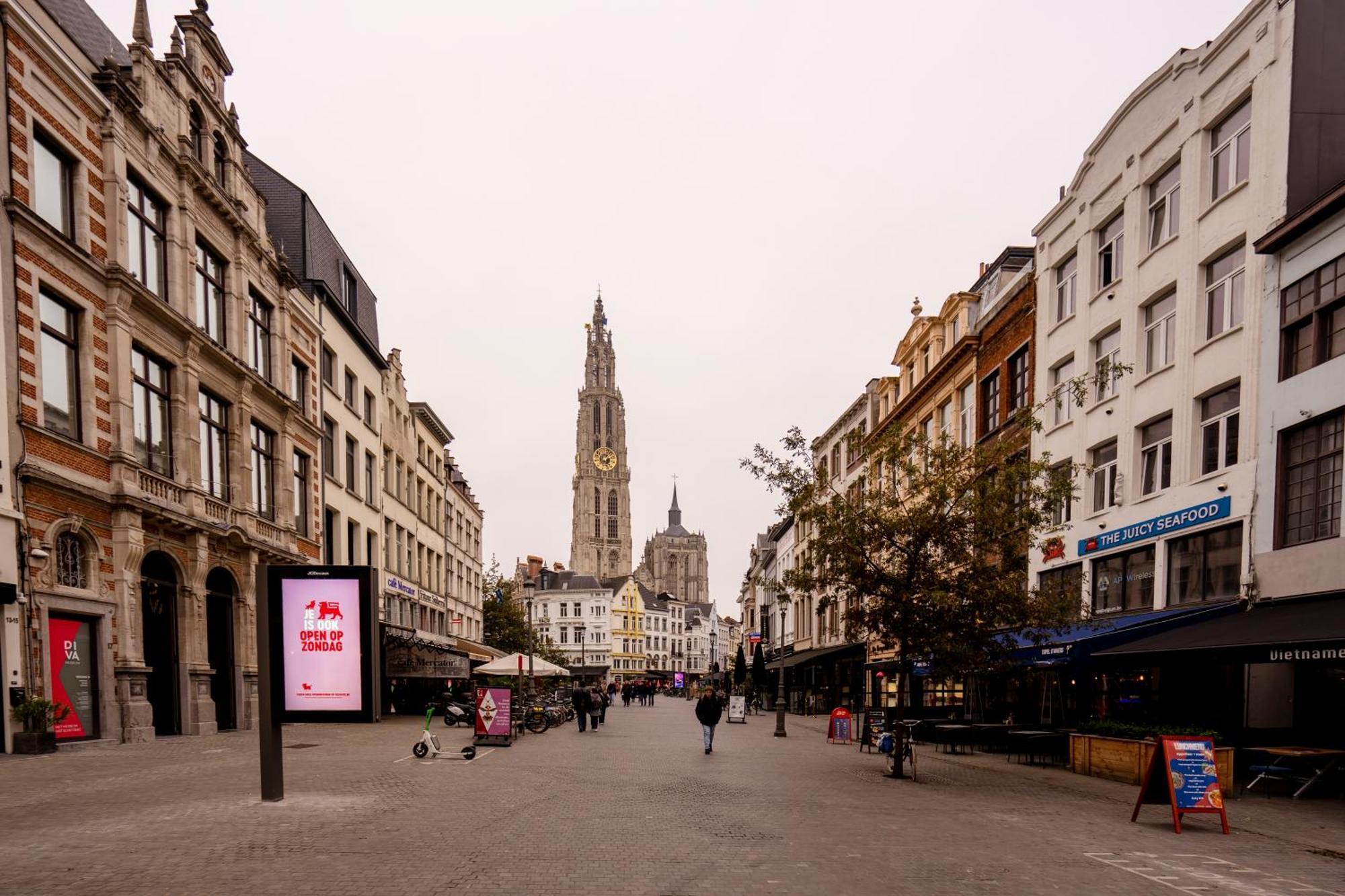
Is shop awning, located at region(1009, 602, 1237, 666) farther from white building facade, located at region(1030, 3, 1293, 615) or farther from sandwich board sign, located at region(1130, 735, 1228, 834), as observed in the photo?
sandwich board sign, located at region(1130, 735, 1228, 834)

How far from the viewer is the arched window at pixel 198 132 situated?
24031 millimetres

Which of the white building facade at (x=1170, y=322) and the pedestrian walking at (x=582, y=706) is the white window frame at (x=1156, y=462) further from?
the pedestrian walking at (x=582, y=706)

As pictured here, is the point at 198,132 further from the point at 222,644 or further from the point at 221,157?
the point at 222,644

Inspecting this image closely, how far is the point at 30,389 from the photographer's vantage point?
16969mm

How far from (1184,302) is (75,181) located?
22982 millimetres

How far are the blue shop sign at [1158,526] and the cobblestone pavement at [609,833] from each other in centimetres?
579

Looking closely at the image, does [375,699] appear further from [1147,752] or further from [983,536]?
[1147,752]

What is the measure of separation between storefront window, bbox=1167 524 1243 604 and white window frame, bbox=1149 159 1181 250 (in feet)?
21.5

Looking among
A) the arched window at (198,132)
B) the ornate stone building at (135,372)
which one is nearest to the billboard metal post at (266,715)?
the ornate stone building at (135,372)

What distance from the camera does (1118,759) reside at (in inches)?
626

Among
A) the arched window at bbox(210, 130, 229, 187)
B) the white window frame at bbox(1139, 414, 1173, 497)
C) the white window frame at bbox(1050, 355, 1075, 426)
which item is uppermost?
the arched window at bbox(210, 130, 229, 187)

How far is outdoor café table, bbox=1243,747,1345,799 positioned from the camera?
13.3 metres

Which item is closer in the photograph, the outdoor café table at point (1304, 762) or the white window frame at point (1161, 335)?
the outdoor café table at point (1304, 762)

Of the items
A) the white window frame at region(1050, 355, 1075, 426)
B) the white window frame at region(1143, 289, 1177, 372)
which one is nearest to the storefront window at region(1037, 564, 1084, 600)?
the white window frame at region(1050, 355, 1075, 426)
